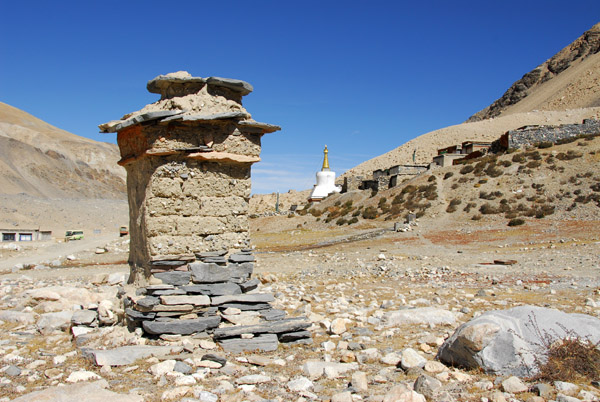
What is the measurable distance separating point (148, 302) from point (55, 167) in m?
73.2

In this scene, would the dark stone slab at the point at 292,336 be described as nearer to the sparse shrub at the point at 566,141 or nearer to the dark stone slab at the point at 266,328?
the dark stone slab at the point at 266,328

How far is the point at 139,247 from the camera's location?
725 cm

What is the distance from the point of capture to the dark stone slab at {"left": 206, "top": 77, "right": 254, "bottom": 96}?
7.16m

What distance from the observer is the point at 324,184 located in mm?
49031

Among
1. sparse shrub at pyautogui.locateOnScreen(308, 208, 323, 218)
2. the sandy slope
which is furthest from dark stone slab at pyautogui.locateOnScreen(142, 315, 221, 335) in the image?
the sandy slope

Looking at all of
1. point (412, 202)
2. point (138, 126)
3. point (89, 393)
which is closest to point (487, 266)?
point (138, 126)

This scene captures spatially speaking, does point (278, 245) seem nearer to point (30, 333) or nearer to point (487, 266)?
point (487, 266)

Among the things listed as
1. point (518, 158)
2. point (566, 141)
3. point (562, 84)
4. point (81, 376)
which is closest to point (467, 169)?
point (518, 158)

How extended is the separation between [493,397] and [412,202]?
2678 cm

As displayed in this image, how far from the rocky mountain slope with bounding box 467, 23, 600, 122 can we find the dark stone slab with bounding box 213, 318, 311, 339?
293ft

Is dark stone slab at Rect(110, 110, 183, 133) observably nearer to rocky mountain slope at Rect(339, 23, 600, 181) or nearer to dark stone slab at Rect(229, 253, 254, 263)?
dark stone slab at Rect(229, 253, 254, 263)

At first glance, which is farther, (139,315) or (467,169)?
(467,169)

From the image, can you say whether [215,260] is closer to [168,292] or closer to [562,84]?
[168,292]

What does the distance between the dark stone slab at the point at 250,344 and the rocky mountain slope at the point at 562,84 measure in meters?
89.7
